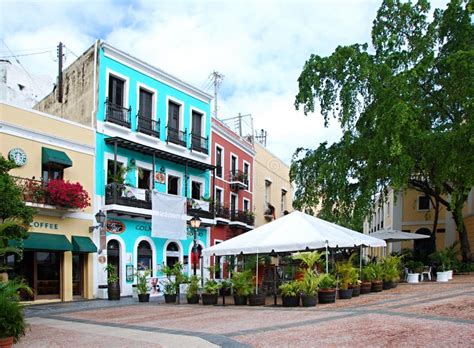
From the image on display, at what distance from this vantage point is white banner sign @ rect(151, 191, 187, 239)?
24.1 m

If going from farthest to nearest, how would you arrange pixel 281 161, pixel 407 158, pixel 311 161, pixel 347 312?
pixel 281 161 < pixel 311 161 < pixel 407 158 < pixel 347 312

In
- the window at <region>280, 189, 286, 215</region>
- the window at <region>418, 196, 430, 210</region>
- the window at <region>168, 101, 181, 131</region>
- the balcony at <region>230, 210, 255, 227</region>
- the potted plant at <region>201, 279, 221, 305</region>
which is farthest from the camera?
the window at <region>280, 189, 286, 215</region>

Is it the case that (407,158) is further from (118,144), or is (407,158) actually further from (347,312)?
(118,144)

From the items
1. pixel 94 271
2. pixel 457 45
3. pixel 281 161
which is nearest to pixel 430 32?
pixel 457 45

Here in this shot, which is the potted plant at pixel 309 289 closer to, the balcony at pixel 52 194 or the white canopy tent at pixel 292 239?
the white canopy tent at pixel 292 239

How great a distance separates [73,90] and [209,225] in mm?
10090

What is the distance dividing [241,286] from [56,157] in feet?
29.2

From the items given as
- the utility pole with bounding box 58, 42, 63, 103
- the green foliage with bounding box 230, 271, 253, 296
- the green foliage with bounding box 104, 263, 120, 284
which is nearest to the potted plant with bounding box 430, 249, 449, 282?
the green foliage with bounding box 230, 271, 253, 296

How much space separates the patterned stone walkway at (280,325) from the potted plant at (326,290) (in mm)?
381

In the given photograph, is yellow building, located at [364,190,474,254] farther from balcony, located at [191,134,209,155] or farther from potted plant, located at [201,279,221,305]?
potted plant, located at [201,279,221,305]

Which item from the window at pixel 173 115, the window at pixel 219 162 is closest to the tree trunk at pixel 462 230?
the window at pixel 219 162

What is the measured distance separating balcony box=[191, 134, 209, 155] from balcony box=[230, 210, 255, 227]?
15.4 feet

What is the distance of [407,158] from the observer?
2008cm

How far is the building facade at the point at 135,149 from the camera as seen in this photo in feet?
73.5
